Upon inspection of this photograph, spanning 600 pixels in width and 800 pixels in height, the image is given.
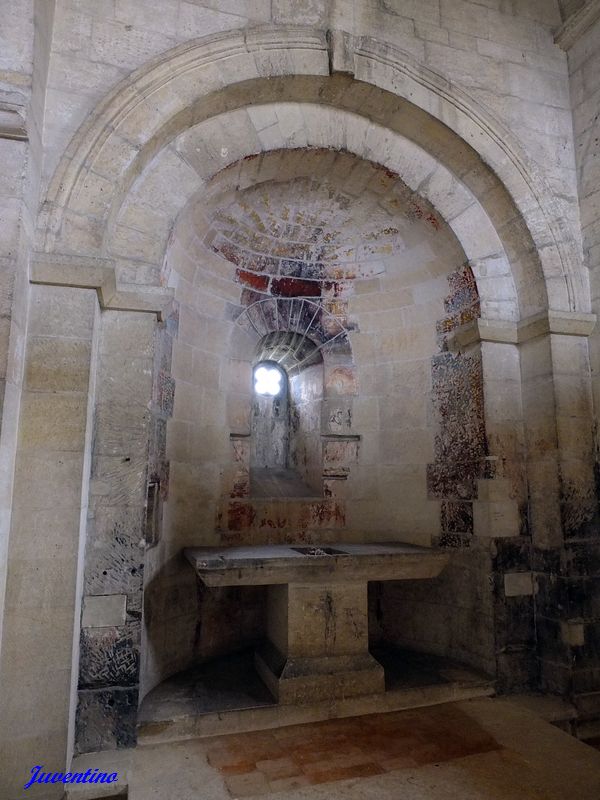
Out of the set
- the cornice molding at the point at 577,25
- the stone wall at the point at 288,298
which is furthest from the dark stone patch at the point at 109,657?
the cornice molding at the point at 577,25

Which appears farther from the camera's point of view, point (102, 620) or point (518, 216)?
point (518, 216)

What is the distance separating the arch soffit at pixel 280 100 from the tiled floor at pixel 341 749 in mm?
2764

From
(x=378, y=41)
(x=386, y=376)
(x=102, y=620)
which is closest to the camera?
(x=102, y=620)

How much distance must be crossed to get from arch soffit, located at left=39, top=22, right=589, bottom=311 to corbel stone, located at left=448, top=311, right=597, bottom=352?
12 centimetres

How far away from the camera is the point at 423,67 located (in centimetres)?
381

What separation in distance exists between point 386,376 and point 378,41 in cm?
250

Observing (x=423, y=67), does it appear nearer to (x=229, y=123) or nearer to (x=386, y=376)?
(x=229, y=123)

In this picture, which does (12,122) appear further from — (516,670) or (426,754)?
(516,670)

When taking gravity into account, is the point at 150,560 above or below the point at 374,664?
above

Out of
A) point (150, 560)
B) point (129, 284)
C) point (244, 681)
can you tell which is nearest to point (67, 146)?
point (129, 284)

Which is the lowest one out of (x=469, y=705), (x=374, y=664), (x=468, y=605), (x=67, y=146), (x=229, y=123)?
(x=469, y=705)

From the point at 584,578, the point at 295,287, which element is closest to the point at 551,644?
the point at 584,578

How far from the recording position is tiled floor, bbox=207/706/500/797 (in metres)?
2.63

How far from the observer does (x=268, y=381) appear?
5.31 m
